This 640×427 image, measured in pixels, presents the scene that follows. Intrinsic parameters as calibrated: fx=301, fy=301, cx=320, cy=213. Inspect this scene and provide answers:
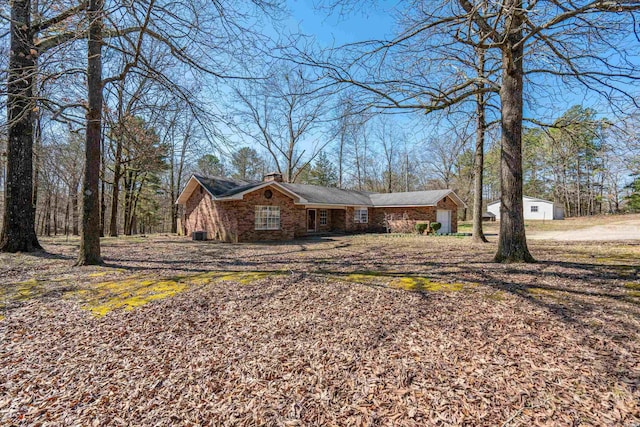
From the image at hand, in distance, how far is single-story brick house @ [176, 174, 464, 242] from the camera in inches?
544

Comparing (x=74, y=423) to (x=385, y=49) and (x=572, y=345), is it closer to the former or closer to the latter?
(x=572, y=345)

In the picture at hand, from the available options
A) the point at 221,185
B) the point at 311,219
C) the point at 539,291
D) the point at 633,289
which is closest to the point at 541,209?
the point at 311,219

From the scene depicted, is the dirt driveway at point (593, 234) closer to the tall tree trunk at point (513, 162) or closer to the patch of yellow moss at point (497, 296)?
the tall tree trunk at point (513, 162)

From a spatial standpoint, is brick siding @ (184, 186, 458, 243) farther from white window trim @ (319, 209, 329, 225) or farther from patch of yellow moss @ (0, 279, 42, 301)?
patch of yellow moss @ (0, 279, 42, 301)

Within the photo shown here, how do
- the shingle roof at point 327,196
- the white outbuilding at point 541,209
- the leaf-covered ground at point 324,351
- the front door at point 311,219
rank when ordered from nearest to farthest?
the leaf-covered ground at point 324,351
the shingle roof at point 327,196
the front door at point 311,219
the white outbuilding at point 541,209

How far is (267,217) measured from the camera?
573 inches

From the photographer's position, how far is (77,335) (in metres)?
3.36

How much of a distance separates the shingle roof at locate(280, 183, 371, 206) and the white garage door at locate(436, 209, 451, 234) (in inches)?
189

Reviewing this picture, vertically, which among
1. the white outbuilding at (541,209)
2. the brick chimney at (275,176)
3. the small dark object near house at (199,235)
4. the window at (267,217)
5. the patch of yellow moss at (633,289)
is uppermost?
the brick chimney at (275,176)

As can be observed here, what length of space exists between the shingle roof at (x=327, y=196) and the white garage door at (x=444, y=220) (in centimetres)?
481

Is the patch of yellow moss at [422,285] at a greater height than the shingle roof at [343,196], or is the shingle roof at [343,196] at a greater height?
the shingle roof at [343,196]

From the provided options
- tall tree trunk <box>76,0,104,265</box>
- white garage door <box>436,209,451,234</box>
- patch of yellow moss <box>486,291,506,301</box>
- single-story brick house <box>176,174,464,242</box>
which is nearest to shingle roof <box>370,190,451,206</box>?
single-story brick house <box>176,174,464,242</box>

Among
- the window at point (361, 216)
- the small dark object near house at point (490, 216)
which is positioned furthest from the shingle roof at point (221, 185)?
the small dark object near house at point (490, 216)

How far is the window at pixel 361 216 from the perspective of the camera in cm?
2141
